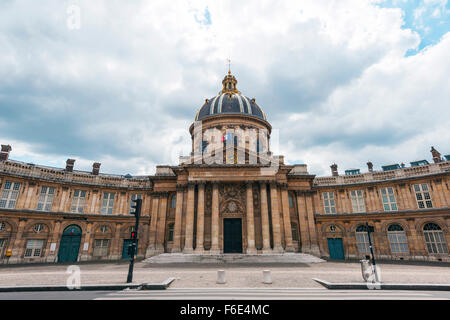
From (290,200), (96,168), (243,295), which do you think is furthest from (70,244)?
(290,200)

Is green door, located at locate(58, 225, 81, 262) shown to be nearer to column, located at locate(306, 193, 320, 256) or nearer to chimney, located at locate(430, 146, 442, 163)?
column, located at locate(306, 193, 320, 256)

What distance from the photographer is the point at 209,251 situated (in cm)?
2467

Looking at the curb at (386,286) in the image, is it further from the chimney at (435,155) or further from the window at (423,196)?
the chimney at (435,155)

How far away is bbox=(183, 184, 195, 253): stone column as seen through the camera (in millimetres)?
25047

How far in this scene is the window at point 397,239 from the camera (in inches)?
1042

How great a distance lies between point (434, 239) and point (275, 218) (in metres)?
17.5

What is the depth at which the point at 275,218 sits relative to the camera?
85.9 feet

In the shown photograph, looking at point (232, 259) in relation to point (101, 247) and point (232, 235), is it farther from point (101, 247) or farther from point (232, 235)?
point (101, 247)

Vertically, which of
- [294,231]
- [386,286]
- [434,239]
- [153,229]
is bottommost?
[386,286]

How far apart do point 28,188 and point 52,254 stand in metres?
8.17

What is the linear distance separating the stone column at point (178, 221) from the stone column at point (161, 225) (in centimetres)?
293

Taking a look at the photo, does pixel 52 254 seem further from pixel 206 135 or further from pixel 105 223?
pixel 206 135

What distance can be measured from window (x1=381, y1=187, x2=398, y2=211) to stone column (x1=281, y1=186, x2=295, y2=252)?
39.8ft
